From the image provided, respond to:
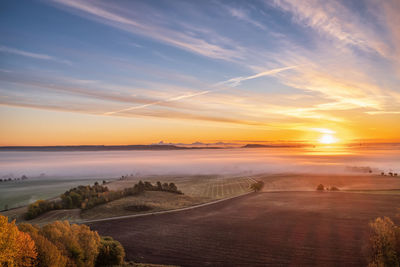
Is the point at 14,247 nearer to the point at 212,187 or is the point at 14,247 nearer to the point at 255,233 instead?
the point at 255,233

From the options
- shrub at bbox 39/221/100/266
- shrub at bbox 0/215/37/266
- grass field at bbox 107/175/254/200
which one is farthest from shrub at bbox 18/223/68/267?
grass field at bbox 107/175/254/200

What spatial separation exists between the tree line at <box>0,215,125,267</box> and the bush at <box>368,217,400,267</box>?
45.6 ft

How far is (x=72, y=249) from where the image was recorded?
1200 centimetres

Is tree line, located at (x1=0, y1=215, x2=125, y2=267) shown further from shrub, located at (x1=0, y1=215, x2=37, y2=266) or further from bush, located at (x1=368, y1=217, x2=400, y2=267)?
bush, located at (x1=368, y1=217, x2=400, y2=267)

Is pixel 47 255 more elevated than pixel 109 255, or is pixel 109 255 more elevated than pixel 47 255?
pixel 47 255

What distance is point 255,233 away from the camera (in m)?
20.0

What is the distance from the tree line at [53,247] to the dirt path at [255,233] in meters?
2.57

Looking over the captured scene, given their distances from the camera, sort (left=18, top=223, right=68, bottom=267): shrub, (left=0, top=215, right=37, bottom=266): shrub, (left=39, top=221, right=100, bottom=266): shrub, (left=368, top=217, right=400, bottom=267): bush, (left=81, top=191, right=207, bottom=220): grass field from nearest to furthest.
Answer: (left=0, top=215, right=37, bottom=266): shrub, (left=18, top=223, right=68, bottom=267): shrub, (left=39, top=221, right=100, bottom=266): shrub, (left=368, top=217, right=400, bottom=267): bush, (left=81, top=191, right=207, bottom=220): grass field

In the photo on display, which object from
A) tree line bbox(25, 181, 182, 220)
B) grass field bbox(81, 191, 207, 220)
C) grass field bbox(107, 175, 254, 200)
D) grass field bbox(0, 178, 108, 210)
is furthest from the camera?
grass field bbox(107, 175, 254, 200)

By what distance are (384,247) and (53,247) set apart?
16.2 metres

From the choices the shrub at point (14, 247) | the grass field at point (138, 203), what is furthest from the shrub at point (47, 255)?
the grass field at point (138, 203)

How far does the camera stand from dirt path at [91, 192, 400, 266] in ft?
52.0

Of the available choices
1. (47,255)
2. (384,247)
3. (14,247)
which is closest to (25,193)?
(47,255)

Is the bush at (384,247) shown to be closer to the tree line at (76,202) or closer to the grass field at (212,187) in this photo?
the tree line at (76,202)
